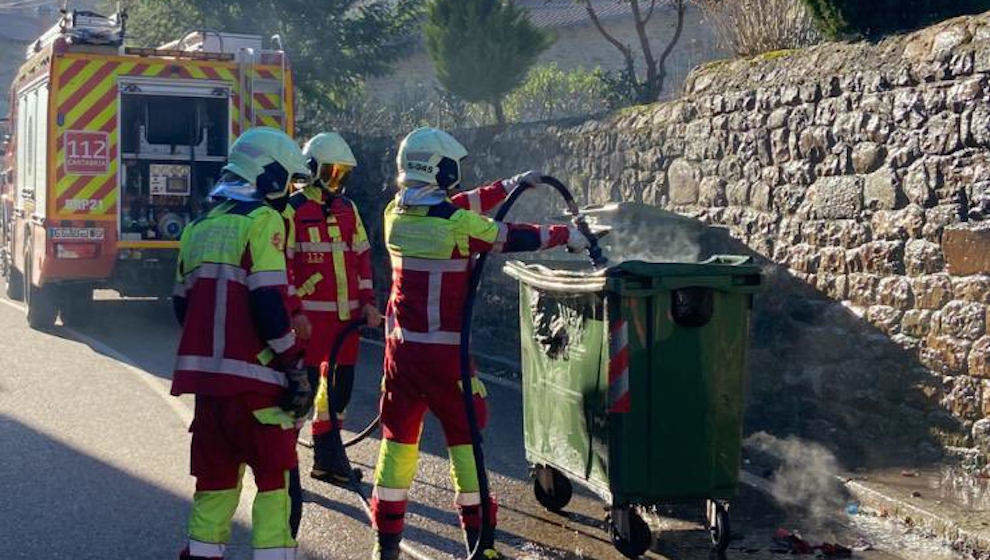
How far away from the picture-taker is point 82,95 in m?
14.9

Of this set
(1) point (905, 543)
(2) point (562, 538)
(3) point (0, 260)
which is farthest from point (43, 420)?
(3) point (0, 260)

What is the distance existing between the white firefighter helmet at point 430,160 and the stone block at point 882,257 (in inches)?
148

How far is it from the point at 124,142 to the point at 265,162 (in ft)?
33.7

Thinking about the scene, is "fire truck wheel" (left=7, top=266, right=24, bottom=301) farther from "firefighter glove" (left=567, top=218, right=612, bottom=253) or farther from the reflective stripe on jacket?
the reflective stripe on jacket

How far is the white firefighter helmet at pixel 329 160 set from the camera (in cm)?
811

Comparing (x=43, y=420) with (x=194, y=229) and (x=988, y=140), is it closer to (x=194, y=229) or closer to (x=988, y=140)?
(x=194, y=229)

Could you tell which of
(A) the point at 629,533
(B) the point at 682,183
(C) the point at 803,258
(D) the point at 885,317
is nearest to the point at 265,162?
(A) the point at 629,533

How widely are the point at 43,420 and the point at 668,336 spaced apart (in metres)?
5.31

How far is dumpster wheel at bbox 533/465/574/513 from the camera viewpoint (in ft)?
25.2

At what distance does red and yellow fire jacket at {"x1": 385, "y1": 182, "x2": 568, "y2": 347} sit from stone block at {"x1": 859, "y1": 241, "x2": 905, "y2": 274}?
3.42 m

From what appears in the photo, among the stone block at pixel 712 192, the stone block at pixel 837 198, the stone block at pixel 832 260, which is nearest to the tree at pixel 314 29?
→ the stone block at pixel 712 192

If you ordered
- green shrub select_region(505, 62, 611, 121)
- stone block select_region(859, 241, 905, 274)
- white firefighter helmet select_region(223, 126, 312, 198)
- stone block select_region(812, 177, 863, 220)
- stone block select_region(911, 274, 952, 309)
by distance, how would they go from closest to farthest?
1. white firefighter helmet select_region(223, 126, 312, 198)
2. stone block select_region(911, 274, 952, 309)
3. stone block select_region(859, 241, 905, 274)
4. stone block select_region(812, 177, 863, 220)
5. green shrub select_region(505, 62, 611, 121)

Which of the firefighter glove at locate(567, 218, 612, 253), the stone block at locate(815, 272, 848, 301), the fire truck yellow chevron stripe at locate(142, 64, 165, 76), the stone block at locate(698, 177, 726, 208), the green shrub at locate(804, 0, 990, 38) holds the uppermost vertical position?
the green shrub at locate(804, 0, 990, 38)

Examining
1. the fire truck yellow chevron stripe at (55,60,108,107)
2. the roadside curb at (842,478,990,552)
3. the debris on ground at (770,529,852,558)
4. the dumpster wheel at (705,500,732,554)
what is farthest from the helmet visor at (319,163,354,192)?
the fire truck yellow chevron stripe at (55,60,108,107)
